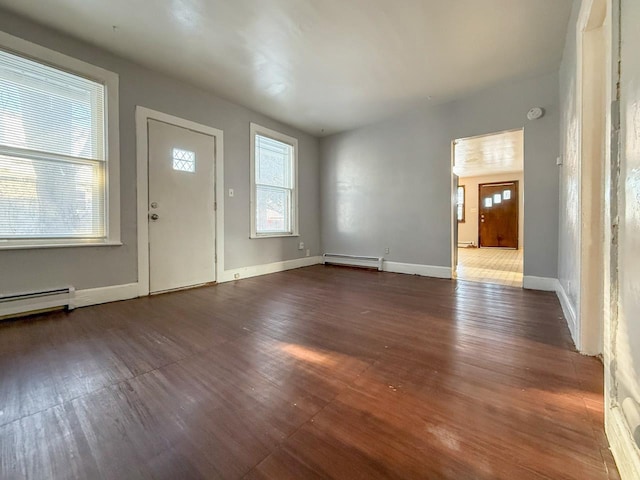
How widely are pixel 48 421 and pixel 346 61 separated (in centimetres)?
355

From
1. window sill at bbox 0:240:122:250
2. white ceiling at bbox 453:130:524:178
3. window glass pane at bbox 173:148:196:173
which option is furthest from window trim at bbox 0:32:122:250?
white ceiling at bbox 453:130:524:178

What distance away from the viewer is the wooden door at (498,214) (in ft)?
28.2

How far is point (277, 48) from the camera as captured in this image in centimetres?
273

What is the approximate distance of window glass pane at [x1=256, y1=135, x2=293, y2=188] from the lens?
4488mm

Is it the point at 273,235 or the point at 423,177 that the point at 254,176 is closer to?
the point at 273,235

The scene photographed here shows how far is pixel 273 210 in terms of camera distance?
15.6 feet

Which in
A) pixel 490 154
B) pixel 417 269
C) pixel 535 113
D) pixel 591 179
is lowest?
pixel 417 269

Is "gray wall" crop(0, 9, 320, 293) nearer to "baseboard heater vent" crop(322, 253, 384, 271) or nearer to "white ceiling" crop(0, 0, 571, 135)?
"white ceiling" crop(0, 0, 571, 135)

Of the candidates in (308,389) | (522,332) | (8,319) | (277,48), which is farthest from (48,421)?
(277,48)

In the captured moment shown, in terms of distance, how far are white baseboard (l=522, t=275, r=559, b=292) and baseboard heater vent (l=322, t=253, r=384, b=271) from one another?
6.68 feet

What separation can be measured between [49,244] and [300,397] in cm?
279

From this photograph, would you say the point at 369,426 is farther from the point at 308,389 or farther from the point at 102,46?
the point at 102,46

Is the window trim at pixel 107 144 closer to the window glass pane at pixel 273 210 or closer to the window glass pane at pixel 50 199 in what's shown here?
the window glass pane at pixel 50 199

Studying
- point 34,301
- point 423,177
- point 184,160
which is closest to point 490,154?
point 423,177
